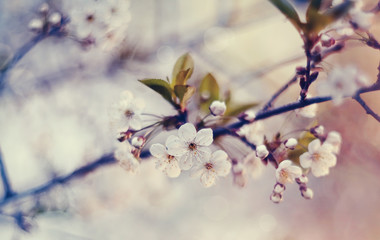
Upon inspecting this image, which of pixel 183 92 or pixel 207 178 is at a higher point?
pixel 183 92

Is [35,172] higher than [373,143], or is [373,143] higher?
[35,172]

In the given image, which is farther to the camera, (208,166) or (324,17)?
(208,166)

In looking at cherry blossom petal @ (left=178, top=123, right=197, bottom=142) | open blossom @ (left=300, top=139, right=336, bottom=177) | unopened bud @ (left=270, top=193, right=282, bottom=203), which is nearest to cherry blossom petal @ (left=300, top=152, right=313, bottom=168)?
open blossom @ (left=300, top=139, right=336, bottom=177)

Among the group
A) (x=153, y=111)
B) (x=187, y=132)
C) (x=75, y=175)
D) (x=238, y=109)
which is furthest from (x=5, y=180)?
(x=153, y=111)

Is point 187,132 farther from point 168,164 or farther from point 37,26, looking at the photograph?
point 37,26

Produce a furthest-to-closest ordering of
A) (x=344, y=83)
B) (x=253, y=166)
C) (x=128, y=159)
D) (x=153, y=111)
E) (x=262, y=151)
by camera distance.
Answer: (x=153, y=111) < (x=253, y=166) < (x=128, y=159) < (x=262, y=151) < (x=344, y=83)

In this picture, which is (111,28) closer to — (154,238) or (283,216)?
(154,238)

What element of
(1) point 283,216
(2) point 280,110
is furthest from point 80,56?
(1) point 283,216
